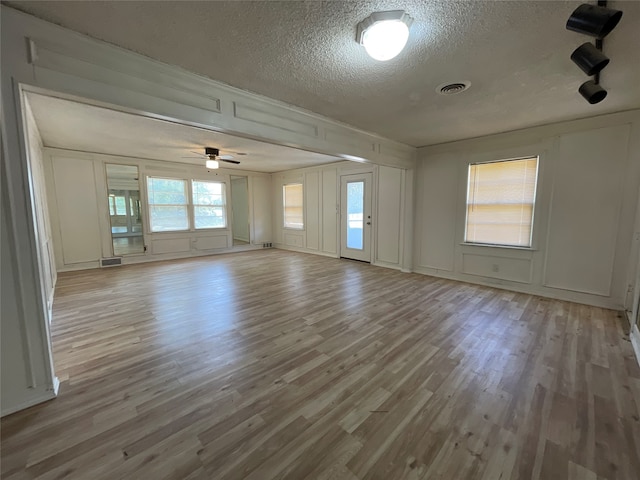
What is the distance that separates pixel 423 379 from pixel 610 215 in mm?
3487

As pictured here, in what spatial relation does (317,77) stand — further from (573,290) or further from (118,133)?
(573,290)

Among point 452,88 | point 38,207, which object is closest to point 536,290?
point 452,88

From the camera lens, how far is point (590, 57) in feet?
5.36

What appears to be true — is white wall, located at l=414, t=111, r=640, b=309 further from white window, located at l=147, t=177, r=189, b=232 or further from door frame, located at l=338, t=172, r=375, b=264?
white window, located at l=147, t=177, r=189, b=232

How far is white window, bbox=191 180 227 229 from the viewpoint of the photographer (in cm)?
717

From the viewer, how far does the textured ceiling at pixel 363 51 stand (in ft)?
5.12

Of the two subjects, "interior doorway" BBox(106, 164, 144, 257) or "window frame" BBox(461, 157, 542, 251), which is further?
"interior doorway" BBox(106, 164, 144, 257)

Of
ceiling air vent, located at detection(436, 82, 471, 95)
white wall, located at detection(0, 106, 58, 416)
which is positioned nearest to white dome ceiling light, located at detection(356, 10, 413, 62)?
ceiling air vent, located at detection(436, 82, 471, 95)

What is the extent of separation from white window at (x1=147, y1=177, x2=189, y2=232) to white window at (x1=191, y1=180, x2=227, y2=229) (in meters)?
0.26

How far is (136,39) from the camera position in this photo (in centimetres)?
183

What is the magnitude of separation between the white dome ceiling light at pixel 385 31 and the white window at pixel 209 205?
21.3 feet

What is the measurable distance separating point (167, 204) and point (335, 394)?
21.5ft

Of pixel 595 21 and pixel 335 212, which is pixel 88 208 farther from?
pixel 595 21

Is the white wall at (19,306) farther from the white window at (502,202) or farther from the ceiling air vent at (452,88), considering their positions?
the white window at (502,202)
